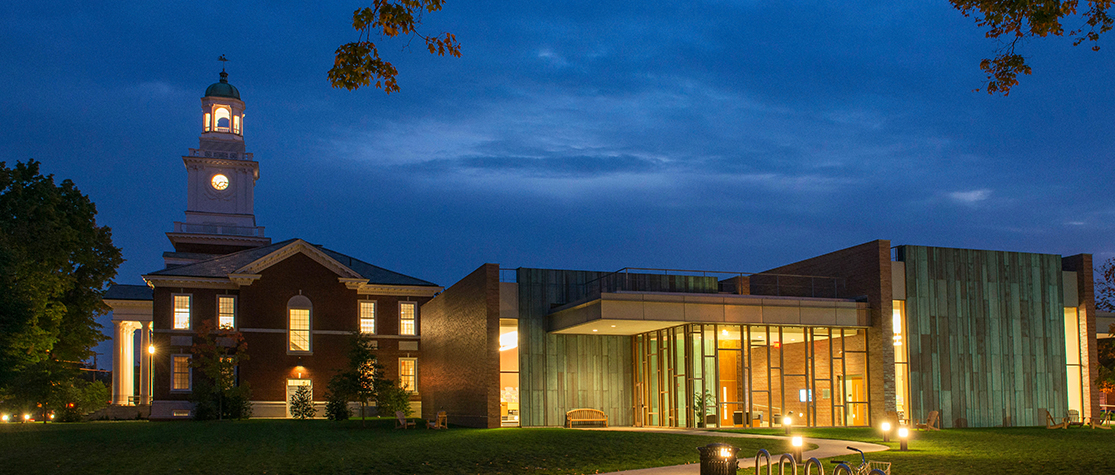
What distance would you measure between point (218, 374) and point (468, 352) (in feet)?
51.7

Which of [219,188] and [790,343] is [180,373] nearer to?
[219,188]

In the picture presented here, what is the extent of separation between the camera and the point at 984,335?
34562mm

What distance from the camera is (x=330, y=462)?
58.2 ft

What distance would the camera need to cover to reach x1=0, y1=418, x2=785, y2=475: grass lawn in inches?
654

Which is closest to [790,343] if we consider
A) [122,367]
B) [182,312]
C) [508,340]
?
[508,340]

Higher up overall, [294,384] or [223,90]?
[223,90]

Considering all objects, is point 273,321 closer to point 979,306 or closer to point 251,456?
point 251,456

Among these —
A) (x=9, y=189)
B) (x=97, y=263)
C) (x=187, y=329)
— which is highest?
(x=9, y=189)

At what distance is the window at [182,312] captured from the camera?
46781mm

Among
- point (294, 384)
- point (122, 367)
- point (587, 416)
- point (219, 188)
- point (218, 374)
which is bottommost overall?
point (587, 416)

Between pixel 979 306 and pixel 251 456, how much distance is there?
A: 27.2m

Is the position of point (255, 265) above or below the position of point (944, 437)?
above

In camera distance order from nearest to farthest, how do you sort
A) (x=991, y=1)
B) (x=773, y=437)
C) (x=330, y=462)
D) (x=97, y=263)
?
(x=991, y=1) → (x=330, y=462) → (x=773, y=437) → (x=97, y=263)

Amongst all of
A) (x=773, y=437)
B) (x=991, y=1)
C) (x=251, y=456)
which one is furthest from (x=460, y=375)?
(x=991, y=1)
